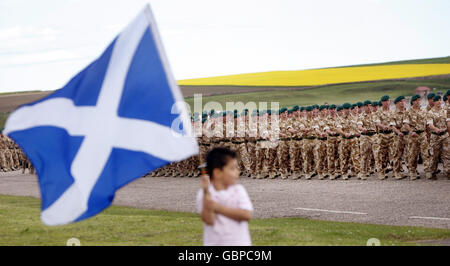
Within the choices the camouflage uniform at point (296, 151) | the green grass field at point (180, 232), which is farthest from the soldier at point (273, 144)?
the green grass field at point (180, 232)

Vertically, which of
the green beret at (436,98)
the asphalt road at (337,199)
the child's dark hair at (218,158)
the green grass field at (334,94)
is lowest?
the asphalt road at (337,199)

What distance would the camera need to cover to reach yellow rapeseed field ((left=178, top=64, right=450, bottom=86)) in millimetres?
49562

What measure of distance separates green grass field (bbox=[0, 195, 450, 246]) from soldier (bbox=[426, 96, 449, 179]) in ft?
18.9

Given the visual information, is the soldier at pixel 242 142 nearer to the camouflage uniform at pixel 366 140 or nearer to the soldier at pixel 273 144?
the soldier at pixel 273 144

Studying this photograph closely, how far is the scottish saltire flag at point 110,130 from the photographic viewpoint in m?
5.89

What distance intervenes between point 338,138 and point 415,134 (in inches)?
118

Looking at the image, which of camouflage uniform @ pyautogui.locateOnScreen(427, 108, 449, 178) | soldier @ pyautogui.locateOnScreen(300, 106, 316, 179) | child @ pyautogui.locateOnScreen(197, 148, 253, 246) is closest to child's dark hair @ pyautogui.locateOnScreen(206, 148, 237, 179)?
child @ pyautogui.locateOnScreen(197, 148, 253, 246)

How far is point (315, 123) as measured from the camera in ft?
71.2

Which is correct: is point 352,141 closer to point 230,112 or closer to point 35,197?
point 230,112

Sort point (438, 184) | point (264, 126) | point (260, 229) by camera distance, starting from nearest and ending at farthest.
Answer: point (260, 229)
point (438, 184)
point (264, 126)

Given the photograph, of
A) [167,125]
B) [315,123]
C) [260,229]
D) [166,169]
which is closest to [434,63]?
[166,169]

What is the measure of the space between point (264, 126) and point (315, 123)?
8.13ft

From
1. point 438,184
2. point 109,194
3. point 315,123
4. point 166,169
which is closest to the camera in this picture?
point 109,194

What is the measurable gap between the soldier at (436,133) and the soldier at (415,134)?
13 cm
